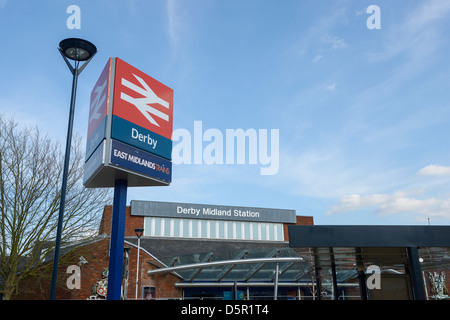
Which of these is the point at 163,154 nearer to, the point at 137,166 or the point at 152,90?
the point at 137,166

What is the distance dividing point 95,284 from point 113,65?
860 inches

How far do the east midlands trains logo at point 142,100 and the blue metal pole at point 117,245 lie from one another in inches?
79.1

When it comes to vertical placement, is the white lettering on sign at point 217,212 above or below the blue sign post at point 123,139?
above

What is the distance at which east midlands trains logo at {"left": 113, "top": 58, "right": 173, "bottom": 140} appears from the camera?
12047 mm

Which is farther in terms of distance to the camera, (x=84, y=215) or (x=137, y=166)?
(x=84, y=215)

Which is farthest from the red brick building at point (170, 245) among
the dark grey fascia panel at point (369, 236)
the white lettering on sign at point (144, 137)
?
the dark grey fascia panel at point (369, 236)

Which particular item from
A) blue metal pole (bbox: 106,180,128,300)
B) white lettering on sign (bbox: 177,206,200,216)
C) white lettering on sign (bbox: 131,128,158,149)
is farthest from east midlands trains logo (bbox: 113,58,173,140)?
white lettering on sign (bbox: 177,206,200,216)

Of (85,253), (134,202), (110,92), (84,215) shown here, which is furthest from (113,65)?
(134,202)

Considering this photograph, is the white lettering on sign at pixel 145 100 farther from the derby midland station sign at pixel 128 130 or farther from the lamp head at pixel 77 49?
the lamp head at pixel 77 49

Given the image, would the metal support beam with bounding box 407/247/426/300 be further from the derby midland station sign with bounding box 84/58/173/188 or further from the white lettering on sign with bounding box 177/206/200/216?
the white lettering on sign with bounding box 177/206/200/216

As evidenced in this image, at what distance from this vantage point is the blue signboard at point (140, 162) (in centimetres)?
1156

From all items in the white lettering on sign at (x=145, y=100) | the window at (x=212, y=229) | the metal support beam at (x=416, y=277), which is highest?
the window at (x=212, y=229)

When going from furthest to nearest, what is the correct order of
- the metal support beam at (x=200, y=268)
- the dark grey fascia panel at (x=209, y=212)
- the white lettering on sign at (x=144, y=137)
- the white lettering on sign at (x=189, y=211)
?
the white lettering on sign at (x=189, y=211) < the dark grey fascia panel at (x=209, y=212) < the metal support beam at (x=200, y=268) < the white lettering on sign at (x=144, y=137)
